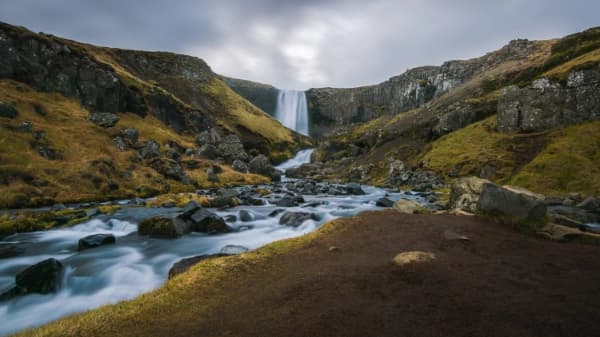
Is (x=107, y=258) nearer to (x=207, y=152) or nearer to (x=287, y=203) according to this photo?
(x=287, y=203)

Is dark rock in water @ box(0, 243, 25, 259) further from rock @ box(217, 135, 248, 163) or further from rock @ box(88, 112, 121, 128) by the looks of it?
rock @ box(217, 135, 248, 163)

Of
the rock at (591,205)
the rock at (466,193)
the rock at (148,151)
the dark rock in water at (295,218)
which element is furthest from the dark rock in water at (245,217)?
the rock at (148,151)

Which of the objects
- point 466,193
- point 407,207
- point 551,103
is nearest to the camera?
point 466,193

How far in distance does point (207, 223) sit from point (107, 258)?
6.85 m

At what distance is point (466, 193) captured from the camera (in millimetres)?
22969

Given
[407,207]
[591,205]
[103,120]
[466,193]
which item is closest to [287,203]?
[407,207]

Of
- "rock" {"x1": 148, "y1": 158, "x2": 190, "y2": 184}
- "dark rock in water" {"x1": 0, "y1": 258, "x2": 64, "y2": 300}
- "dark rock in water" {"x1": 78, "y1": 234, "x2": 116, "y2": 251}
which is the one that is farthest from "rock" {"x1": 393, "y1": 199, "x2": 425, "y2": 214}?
"rock" {"x1": 148, "y1": 158, "x2": 190, "y2": 184}

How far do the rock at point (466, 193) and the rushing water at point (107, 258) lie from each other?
1003 cm

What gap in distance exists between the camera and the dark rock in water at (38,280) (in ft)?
39.1

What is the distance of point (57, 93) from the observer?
66.1 meters

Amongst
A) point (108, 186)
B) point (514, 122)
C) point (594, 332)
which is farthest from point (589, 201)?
point (108, 186)

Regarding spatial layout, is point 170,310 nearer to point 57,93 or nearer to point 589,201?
point 589,201

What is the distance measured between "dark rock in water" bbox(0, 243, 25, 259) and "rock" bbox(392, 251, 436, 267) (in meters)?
22.3

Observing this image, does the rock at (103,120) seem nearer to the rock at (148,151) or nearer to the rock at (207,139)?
the rock at (148,151)
